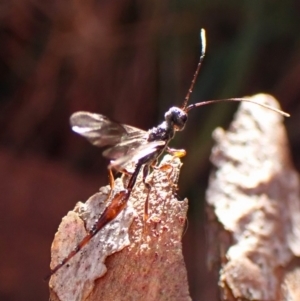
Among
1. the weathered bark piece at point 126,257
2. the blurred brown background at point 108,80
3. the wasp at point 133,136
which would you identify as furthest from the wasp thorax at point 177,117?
the blurred brown background at point 108,80

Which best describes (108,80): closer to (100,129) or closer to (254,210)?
(100,129)

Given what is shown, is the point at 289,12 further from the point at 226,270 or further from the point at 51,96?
the point at 226,270

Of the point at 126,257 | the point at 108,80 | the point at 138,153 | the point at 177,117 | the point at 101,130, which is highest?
the point at 108,80

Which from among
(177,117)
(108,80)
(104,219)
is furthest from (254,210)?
(108,80)

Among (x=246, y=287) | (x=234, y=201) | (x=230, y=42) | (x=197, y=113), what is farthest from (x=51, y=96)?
(x=246, y=287)

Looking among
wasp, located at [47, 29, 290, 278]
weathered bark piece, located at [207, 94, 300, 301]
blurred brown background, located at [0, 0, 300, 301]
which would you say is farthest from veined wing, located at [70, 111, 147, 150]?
blurred brown background, located at [0, 0, 300, 301]
